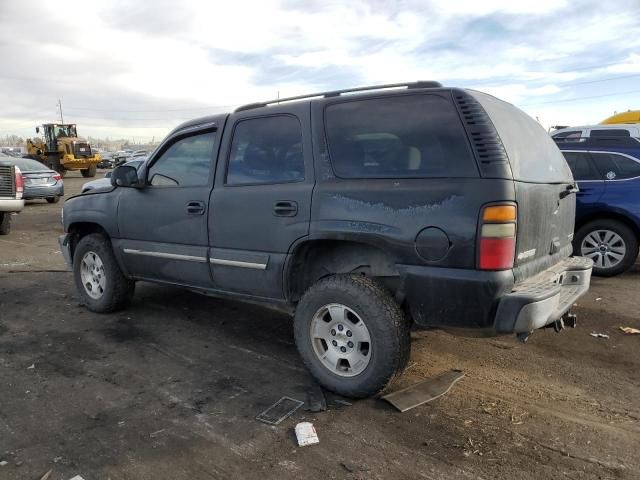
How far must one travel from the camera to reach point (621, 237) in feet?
21.5

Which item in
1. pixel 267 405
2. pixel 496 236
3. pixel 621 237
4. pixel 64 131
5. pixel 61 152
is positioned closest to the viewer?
pixel 496 236

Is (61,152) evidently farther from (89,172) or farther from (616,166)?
(616,166)

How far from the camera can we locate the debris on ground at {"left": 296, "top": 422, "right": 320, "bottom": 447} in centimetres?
285

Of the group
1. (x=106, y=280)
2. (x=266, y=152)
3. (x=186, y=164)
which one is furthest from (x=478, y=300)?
(x=106, y=280)

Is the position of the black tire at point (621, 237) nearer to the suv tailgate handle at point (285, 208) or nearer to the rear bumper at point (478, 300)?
the rear bumper at point (478, 300)

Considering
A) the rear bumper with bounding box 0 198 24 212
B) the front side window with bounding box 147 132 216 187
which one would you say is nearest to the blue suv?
the front side window with bounding box 147 132 216 187

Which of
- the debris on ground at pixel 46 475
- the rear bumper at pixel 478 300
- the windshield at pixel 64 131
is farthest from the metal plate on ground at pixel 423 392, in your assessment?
the windshield at pixel 64 131

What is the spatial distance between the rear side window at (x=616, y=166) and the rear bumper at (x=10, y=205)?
10.4 m

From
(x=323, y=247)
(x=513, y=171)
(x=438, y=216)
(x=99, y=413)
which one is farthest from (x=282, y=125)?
(x=99, y=413)

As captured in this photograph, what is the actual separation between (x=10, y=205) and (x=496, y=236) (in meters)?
10.1

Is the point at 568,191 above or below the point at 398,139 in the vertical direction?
below

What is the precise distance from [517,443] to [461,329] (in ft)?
2.29

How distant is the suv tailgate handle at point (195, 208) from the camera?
13.4 ft

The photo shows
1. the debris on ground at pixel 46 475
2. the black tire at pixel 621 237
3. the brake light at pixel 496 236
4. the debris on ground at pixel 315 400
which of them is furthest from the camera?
the black tire at pixel 621 237
